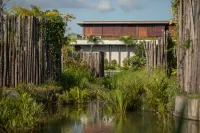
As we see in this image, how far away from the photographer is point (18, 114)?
830 centimetres

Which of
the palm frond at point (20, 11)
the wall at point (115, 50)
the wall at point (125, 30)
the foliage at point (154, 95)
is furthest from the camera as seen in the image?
the wall at point (125, 30)

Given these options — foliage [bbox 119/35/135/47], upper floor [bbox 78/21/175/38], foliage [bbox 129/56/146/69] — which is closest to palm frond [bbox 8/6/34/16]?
foliage [bbox 129/56/146/69]

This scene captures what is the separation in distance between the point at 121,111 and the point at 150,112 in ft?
3.09

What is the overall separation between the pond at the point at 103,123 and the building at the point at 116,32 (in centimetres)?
3460

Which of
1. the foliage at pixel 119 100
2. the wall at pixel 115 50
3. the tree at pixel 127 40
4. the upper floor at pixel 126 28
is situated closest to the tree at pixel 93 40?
the wall at pixel 115 50

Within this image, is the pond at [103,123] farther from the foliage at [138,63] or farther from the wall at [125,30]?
the wall at [125,30]

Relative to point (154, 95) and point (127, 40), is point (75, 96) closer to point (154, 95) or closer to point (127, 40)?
point (154, 95)

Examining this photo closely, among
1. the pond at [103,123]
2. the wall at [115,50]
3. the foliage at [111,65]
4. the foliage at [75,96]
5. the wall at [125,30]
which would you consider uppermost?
the wall at [125,30]

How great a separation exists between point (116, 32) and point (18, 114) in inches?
1649

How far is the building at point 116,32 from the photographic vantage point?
46438mm

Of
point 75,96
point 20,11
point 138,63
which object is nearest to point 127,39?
point 138,63

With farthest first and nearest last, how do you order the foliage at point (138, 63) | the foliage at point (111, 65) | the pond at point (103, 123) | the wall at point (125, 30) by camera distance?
the wall at point (125, 30) → the foliage at point (111, 65) → the foliage at point (138, 63) → the pond at point (103, 123)

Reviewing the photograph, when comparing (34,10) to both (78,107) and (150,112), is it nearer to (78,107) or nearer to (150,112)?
(78,107)

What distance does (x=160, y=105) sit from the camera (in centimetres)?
1045
